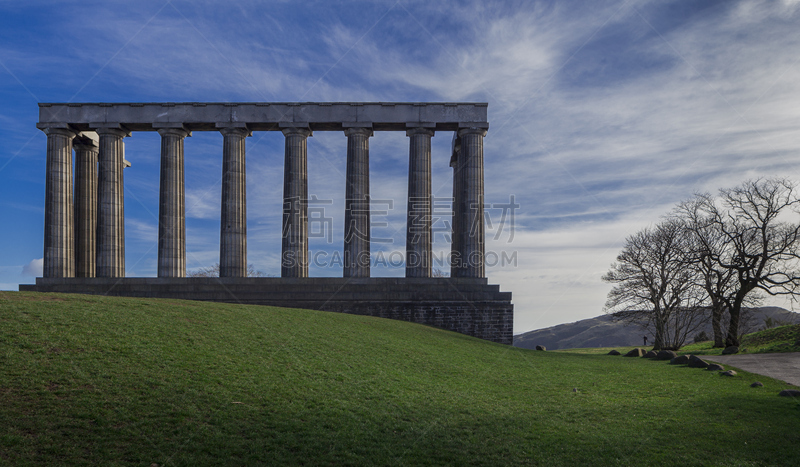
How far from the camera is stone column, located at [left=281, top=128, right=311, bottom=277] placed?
139 ft

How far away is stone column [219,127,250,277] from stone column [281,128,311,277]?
3.76 metres

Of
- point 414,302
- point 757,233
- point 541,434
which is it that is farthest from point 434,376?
point 757,233

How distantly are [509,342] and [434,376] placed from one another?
2138cm

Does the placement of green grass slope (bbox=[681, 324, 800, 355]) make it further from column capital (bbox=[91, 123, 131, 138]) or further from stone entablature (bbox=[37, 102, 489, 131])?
column capital (bbox=[91, 123, 131, 138])

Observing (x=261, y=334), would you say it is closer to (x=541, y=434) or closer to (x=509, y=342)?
(x=541, y=434)

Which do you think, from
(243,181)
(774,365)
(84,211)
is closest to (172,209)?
(243,181)

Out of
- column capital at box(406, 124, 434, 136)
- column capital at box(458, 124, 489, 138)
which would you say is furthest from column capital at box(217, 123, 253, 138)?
column capital at box(458, 124, 489, 138)

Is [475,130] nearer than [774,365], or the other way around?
[774,365]

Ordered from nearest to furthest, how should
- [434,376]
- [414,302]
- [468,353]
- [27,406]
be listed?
[27,406], [434,376], [468,353], [414,302]

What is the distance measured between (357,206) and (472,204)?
33.8ft

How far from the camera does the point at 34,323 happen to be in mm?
15977

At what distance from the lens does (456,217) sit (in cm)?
4772

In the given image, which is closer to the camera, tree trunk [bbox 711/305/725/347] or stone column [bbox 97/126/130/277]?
tree trunk [bbox 711/305/725/347]

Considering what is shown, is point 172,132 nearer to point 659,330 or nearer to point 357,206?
point 357,206
